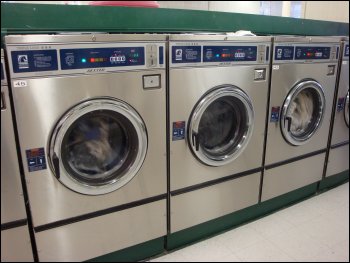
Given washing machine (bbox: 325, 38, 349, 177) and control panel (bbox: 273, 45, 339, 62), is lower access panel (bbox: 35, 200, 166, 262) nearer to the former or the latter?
control panel (bbox: 273, 45, 339, 62)

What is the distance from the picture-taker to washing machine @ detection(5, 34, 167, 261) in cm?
138

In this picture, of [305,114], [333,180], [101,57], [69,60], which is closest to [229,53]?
[101,57]

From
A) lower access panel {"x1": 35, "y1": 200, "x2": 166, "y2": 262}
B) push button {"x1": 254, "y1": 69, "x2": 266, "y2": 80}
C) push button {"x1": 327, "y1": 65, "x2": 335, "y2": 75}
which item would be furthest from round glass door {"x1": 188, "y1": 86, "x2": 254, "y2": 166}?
push button {"x1": 327, "y1": 65, "x2": 335, "y2": 75}

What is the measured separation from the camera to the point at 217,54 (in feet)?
5.90

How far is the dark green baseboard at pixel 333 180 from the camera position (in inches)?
112

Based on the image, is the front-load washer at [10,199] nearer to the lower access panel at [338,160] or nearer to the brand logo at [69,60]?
the brand logo at [69,60]

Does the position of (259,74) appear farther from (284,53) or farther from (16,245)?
(16,245)

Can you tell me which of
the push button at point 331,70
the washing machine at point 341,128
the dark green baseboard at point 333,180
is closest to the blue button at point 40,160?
the push button at point 331,70

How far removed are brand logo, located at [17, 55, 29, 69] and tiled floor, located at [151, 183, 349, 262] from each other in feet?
4.58

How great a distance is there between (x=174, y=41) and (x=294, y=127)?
4.44 ft

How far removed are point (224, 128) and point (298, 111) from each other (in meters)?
0.80

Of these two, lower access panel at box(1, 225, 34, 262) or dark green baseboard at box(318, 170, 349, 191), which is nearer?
lower access panel at box(1, 225, 34, 262)

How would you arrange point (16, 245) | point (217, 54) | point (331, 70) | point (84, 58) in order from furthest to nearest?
point (331, 70)
point (217, 54)
point (16, 245)
point (84, 58)

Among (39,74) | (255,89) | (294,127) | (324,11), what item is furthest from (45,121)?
(324,11)
